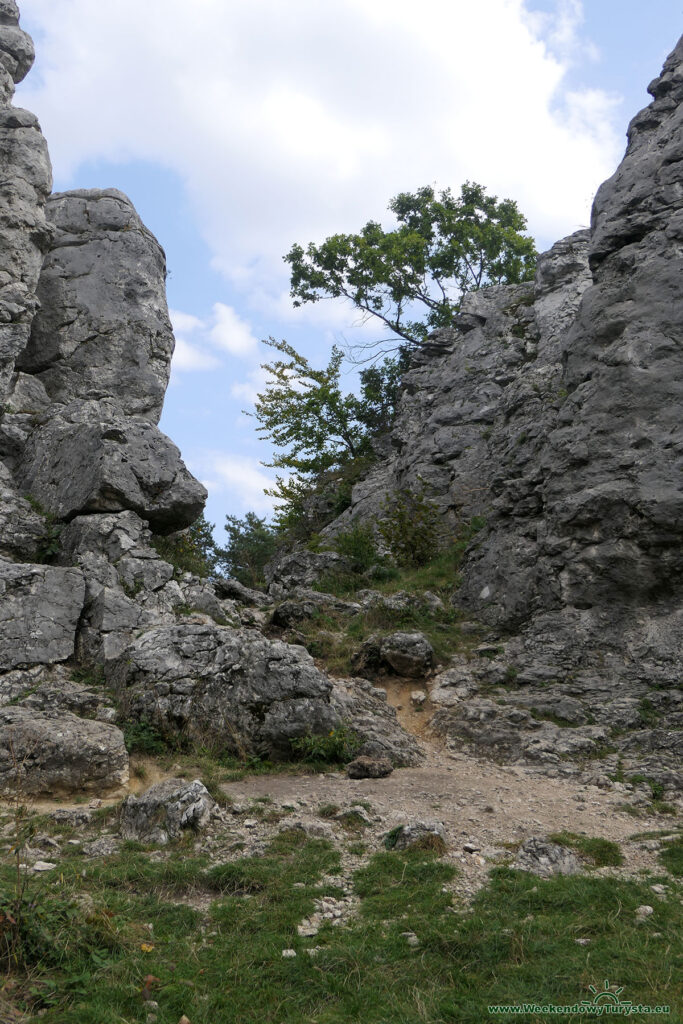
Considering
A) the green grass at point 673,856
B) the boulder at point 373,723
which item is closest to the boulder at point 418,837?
the green grass at point 673,856

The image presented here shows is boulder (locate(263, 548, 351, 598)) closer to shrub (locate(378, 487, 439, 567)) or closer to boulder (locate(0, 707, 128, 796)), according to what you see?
shrub (locate(378, 487, 439, 567))

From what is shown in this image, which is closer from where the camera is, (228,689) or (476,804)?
(476,804)

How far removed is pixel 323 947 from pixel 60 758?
5.59m

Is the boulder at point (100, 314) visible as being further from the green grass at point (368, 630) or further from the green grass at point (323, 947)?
the green grass at point (323, 947)

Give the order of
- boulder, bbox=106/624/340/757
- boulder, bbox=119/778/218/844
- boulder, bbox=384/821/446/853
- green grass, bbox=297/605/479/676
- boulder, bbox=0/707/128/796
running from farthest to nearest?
green grass, bbox=297/605/479/676, boulder, bbox=106/624/340/757, boulder, bbox=0/707/128/796, boulder, bbox=119/778/218/844, boulder, bbox=384/821/446/853

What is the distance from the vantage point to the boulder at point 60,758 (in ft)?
33.2

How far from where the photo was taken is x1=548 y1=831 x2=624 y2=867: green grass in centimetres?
799

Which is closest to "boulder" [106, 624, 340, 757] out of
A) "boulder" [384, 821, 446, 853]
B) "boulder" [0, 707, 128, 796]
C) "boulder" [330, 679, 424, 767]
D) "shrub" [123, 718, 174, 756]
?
"shrub" [123, 718, 174, 756]

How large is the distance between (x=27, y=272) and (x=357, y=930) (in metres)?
17.7

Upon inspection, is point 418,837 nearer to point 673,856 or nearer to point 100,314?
point 673,856

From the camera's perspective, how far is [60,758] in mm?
10352

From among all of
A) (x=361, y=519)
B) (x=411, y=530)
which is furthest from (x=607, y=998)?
(x=361, y=519)

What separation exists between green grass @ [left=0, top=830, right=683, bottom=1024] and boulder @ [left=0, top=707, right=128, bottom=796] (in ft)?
9.59

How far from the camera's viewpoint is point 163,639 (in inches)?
510
